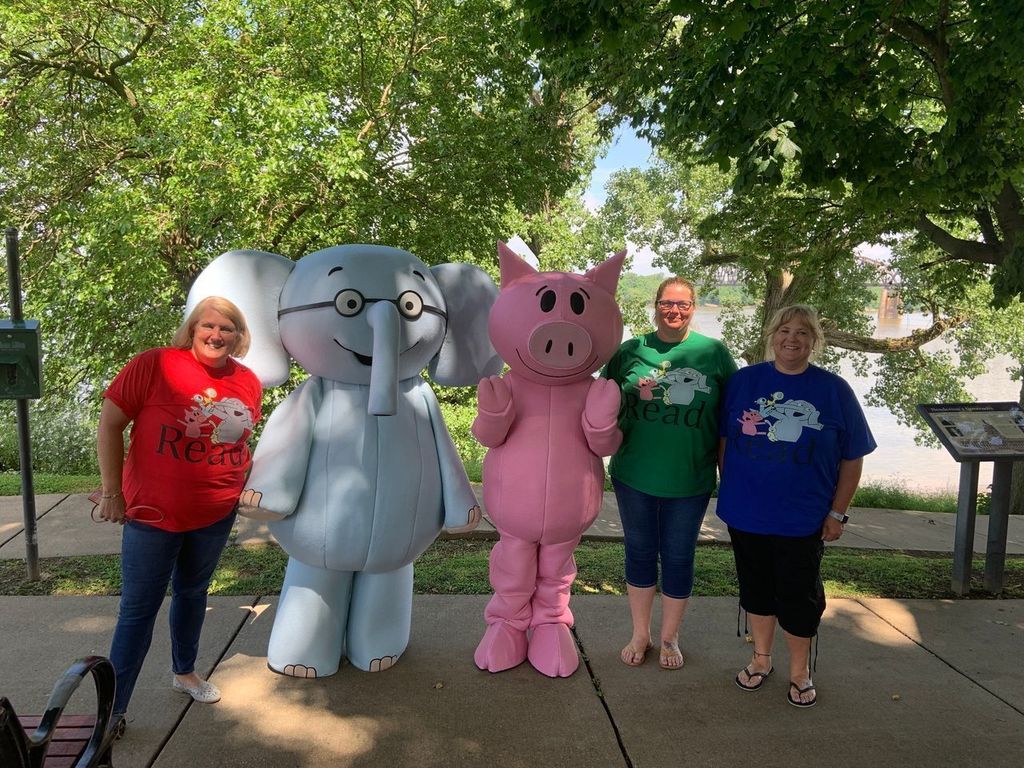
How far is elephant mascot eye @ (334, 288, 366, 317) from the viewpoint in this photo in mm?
3082

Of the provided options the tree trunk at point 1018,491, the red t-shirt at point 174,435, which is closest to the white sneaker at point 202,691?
the red t-shirt at point 174,435

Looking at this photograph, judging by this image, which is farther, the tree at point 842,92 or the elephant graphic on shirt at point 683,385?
the tree at point 842,92

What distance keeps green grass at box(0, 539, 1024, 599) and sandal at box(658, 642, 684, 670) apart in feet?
3.34

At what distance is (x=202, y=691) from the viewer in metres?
3.12

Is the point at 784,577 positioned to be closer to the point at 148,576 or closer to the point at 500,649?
the point at 500,649

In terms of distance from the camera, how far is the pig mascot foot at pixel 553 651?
11.3ft

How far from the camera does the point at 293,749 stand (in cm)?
283

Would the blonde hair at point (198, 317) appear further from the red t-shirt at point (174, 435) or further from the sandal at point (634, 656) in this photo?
the sandal at point (634, 656)

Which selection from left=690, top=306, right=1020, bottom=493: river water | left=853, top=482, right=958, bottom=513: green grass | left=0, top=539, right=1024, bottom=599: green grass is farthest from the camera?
left=690, top=306, right=1020, bottom=493: river water

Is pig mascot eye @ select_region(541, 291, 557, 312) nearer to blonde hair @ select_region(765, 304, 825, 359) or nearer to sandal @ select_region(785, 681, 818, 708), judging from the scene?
blonde hair @ select_region(765, 304, 825, 359)

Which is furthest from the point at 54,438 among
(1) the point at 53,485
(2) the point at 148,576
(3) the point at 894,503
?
(3) the point at 894,503

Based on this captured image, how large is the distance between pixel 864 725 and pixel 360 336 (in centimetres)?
275

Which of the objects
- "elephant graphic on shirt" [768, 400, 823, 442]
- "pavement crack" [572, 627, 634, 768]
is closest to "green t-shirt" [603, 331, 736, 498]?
"elephant graphic on shirt" [768, 400, 823, 442]

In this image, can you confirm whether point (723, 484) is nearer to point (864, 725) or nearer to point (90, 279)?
point (864, 725)
